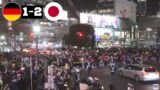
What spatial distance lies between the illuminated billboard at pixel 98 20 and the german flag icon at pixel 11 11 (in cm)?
8311

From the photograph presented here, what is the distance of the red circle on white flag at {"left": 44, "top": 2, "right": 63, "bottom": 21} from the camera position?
604 cm

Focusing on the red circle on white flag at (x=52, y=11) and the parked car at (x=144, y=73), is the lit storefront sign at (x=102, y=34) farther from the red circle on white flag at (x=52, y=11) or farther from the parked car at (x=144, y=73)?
the red circle on white flag at (x=52, y=11)

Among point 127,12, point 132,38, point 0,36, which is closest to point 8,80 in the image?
point 0,36

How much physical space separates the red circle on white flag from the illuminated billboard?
82587 millimetres

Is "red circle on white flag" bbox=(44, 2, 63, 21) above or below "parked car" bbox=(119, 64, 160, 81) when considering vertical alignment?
above

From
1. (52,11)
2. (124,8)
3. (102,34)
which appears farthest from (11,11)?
(124,8)

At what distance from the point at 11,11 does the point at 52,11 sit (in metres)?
0.83

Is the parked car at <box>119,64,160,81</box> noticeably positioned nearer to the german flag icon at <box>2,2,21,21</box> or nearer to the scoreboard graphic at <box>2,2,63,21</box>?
the scoreboard graphic at <box>2,2,63,21</box>

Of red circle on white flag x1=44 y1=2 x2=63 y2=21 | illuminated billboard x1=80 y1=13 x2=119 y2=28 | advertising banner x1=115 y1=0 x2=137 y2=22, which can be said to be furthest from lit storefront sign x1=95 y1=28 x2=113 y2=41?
red circle on white flag x1=44 y1=2 x2=63 y2=21

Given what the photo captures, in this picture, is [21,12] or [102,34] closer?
[21,12]

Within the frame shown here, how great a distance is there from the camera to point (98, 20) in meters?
97.7

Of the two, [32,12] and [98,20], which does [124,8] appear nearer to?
[98,20]

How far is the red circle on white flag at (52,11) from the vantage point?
238 inches

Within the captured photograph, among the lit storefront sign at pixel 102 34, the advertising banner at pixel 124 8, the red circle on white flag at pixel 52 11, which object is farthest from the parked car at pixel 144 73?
the advertising banner at pixel 124 8
